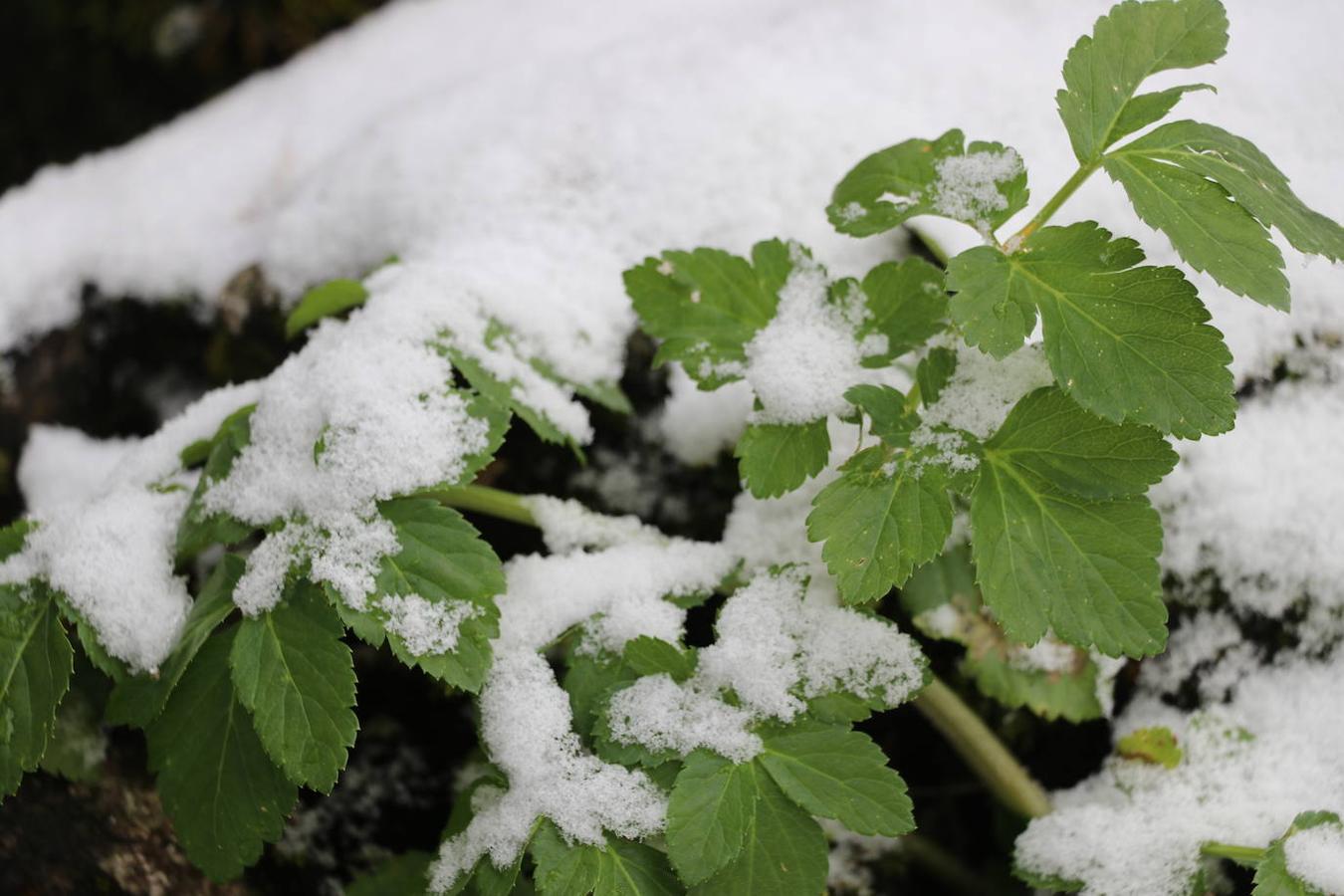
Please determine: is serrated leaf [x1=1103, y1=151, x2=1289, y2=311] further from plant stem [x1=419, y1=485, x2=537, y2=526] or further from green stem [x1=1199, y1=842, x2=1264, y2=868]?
plant stem [x1=419, y1=485, x2=537, y2=526]

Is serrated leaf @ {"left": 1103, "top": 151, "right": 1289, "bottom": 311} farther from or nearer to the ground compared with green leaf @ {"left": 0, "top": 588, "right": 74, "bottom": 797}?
farther from the ground

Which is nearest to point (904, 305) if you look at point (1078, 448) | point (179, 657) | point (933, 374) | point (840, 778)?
point (933, 374)

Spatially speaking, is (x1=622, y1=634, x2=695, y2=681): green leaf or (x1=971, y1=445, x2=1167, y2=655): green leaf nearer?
(x1=971, y1=445, x2=1167, y2=655): green leaf

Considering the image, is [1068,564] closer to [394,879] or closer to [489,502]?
[489,502]

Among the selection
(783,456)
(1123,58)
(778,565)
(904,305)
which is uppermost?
(1123,58)

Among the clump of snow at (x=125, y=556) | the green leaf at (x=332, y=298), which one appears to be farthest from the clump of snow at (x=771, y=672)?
the green leaf at (x=332, y=298)

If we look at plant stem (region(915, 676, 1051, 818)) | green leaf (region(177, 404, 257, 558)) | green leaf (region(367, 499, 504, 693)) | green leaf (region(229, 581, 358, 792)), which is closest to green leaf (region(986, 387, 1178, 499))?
plant stem (region(915, 676, 1051, 818))

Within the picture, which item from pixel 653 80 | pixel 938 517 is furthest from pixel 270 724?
pixel 653 80

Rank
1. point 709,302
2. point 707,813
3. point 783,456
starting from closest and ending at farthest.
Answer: point 707,813
point 783,456
point 709,302
